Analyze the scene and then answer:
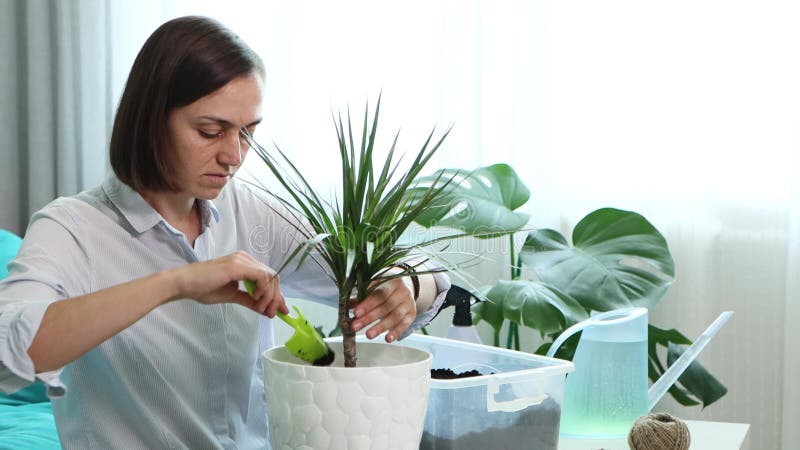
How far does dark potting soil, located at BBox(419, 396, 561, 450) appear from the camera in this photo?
0.98 metres

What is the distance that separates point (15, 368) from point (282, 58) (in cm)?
193

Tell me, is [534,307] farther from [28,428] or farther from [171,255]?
[28,428]

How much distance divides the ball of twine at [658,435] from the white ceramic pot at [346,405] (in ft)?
1.33

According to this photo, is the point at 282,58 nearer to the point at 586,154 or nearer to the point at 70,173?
the point at 70,173

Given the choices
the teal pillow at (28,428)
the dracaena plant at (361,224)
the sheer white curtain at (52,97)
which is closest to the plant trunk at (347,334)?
the dracaena plant at (361,224)

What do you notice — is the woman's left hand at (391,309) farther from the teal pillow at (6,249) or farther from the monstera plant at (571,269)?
the teal pillow at (6,249)

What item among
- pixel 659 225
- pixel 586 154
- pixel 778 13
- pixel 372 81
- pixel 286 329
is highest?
pixel 778 13

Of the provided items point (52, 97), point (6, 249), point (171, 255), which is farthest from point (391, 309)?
point (52, 97)

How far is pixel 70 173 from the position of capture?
2.75 metres

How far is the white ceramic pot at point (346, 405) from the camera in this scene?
0.78 meters

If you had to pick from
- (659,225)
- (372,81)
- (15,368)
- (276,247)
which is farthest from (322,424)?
(372,81)

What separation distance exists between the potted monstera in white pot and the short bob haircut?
0.27m

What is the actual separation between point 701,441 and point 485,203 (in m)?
0.97

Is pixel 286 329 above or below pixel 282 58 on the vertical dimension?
below
